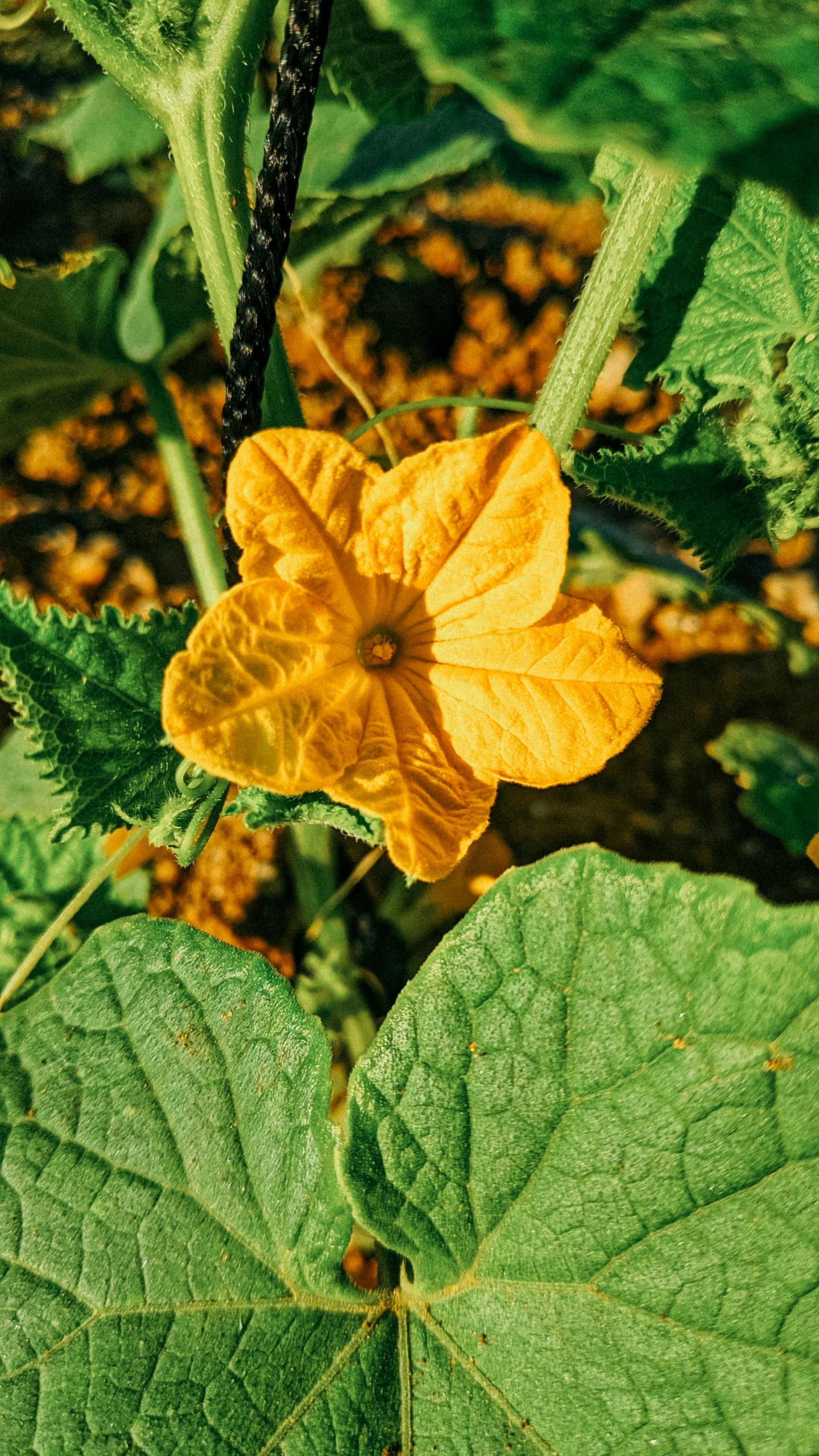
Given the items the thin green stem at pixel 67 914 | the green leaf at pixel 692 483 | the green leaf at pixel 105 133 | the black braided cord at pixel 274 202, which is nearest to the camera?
the black braided cord at pixel 274 202

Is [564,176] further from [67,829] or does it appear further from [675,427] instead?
[67,829]

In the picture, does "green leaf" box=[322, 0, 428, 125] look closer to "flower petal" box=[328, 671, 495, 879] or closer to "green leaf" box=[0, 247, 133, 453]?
"green leaf" box=[0, 247, 133, 453]

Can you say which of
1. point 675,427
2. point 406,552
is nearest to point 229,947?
point 406,552

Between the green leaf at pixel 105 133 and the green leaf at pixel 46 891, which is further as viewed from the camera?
the green leaf at pixel 105 133

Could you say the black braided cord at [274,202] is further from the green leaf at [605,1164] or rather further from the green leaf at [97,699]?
the green leaf at [605,1164]

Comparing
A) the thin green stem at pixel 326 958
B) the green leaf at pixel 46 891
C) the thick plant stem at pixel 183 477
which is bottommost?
the thin green stem at pixel 326 958

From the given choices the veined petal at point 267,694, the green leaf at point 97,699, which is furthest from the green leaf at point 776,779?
the green leaf at point 97,699

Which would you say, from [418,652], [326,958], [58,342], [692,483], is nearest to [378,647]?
[418,652]
